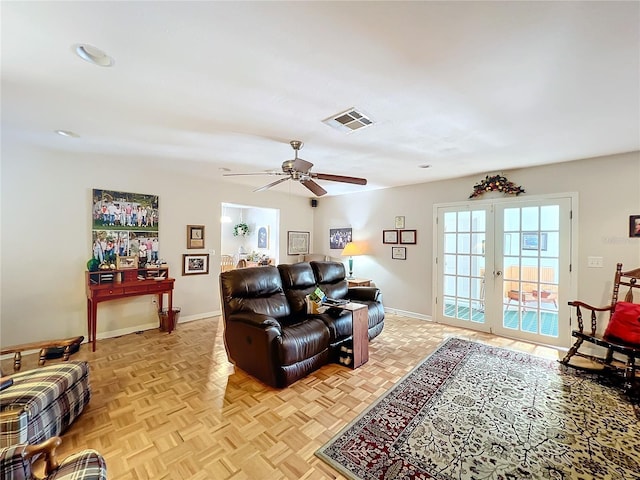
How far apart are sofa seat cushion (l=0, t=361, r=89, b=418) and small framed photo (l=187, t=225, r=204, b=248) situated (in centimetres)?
267

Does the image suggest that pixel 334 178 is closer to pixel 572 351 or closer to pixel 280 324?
pixel 280 324

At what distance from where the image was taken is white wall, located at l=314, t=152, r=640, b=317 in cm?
328

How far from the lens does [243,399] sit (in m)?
2.43

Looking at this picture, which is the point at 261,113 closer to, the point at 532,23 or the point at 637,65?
the point at 532,23

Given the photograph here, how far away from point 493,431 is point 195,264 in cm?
450

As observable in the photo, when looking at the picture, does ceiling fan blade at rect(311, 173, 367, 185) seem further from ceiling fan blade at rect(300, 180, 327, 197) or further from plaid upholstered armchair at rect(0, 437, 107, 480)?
plaid upholstered armchair at rect(0, 437, 107, 480)

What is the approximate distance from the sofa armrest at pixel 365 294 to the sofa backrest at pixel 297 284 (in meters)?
0.66

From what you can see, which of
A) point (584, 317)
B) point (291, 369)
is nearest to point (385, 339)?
point (291, 369)

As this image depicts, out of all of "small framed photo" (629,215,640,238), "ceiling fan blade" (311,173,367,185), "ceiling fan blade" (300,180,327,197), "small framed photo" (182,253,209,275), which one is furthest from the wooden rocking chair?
"small framed photo" (182,253,209,275)

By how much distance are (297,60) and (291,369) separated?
97.5 inches

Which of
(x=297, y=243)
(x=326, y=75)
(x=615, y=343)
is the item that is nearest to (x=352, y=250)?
(x=297, y=243)

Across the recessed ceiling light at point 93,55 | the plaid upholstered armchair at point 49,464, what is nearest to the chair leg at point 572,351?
the plaid upholstered armchair at point 49,464

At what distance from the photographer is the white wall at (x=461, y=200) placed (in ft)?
10.7

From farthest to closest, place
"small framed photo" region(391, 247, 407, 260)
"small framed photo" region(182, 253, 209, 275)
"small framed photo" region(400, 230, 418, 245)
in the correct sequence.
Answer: "small framed photo" region(391, 247, 407, 260) → "small framed photo" region(400, 230, 418, 245) → "small framed photo" region(182, 253, 209, 275)
